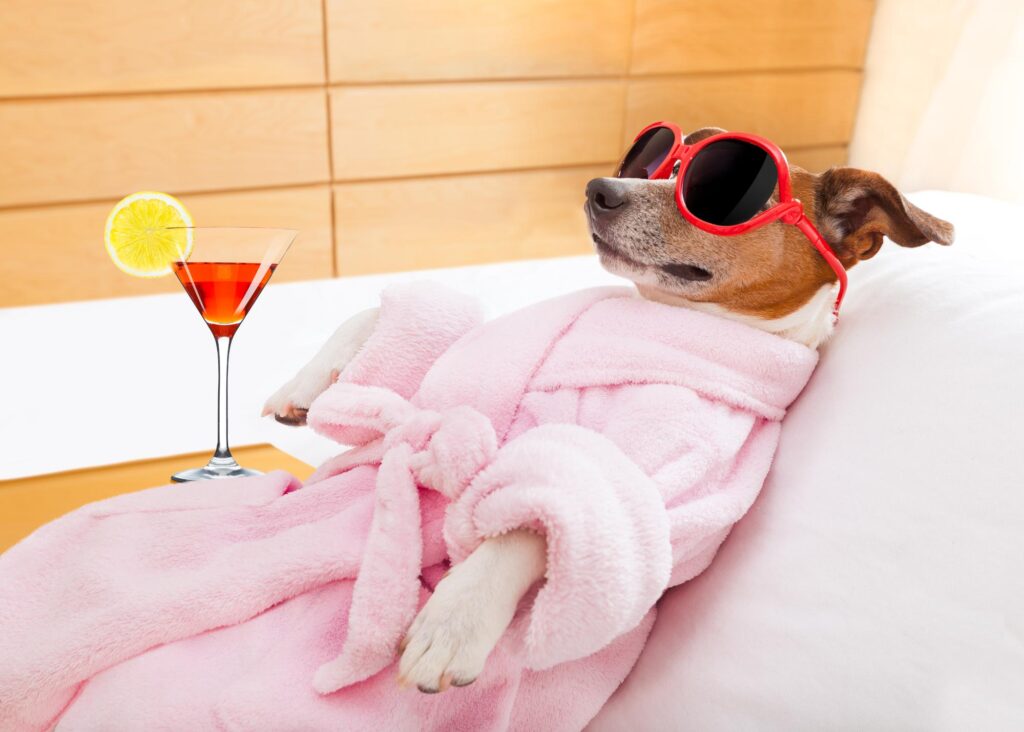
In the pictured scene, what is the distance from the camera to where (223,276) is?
3.87 feet

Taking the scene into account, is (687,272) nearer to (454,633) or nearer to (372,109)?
(454,633)

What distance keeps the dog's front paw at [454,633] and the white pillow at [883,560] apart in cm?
24

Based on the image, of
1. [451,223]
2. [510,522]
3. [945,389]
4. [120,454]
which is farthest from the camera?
[451,223]

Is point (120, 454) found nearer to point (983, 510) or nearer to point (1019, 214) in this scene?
point (983, 510)

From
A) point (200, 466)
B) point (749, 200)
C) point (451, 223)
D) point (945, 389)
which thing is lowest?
point (451, 223)

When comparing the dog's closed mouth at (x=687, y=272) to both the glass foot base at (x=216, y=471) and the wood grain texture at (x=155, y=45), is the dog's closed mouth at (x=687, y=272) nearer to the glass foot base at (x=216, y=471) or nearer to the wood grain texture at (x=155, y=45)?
the glass foot base at (x=216, y=471)

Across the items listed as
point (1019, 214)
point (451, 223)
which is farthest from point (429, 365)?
point (451, 223)

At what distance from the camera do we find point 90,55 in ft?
8.84

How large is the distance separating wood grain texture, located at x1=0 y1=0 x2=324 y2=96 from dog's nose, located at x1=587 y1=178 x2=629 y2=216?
210 centimetres

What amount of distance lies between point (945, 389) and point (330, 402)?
61 cm

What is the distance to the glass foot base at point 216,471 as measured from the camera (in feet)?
3.86

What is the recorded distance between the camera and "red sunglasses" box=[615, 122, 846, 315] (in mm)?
1014

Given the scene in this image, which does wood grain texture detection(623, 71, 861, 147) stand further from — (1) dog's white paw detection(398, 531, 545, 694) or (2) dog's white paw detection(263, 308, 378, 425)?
(1) dog's white paw detection(398, 531, 545, 694)

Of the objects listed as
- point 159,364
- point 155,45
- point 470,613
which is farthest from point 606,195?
point 155,45
